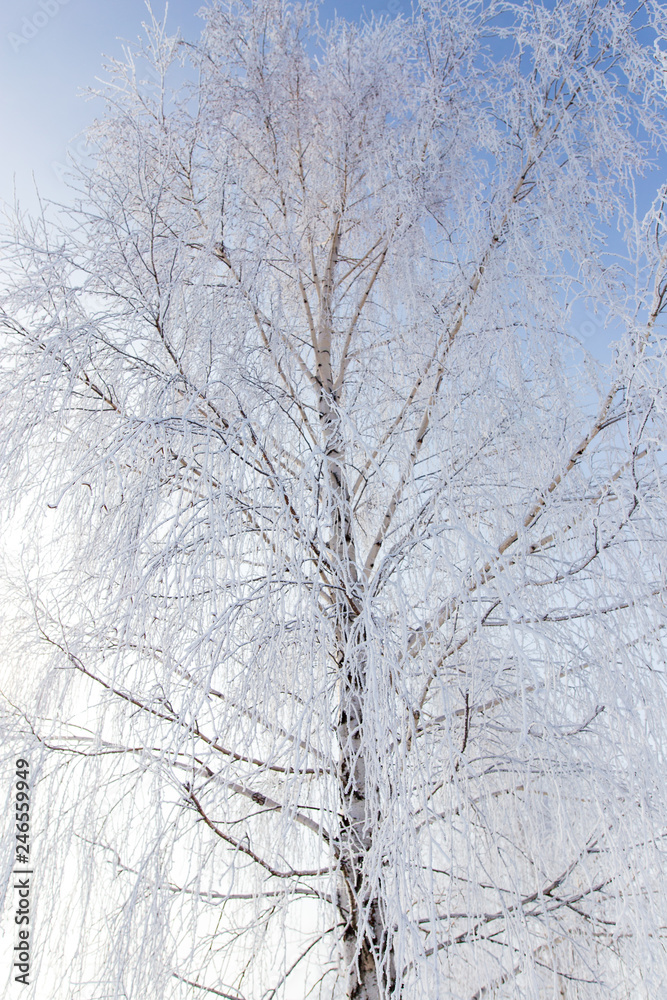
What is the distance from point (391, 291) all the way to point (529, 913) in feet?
7.34

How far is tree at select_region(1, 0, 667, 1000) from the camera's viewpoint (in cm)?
139

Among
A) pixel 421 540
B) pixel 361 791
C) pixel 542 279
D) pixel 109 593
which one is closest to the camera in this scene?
pixel 421 540

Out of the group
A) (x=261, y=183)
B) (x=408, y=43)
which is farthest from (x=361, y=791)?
(x=408, y=43)

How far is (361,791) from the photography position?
6.49ft

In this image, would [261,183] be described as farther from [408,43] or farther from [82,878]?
[82,878]

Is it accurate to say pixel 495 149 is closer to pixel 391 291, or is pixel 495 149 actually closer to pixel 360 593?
pixel 391 291

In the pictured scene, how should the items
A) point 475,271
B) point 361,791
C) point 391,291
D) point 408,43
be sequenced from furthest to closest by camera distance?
point 408,43, point 391,291, point 475,271, point 361,791

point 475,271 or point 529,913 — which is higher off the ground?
point 475,271

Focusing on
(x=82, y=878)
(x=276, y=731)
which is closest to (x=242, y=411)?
(x=276, y=731)

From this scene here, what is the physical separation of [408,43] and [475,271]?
1397 mm

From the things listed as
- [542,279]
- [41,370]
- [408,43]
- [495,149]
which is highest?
[408,43]

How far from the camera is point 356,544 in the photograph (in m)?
2.09

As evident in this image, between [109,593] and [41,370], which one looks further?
[41,370]

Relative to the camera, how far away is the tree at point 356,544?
1390 millimetres
